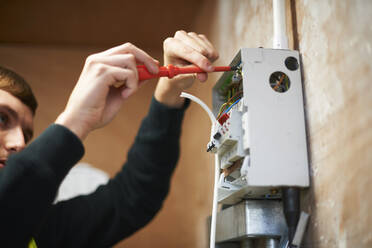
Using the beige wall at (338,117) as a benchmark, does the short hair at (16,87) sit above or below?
above

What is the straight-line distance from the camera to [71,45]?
1810mm

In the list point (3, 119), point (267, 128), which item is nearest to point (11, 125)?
point (3, 119)

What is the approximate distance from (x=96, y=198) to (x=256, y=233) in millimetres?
894

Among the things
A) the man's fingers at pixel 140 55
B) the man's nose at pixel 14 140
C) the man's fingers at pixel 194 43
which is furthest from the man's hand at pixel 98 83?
the man's nose at pixel 14 140

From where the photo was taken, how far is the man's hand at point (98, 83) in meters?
0.66

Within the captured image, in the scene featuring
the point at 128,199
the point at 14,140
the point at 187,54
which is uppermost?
the point at 187,54

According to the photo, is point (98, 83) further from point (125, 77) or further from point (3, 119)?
point (3, 119)

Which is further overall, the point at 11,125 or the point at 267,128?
the point at 11,125

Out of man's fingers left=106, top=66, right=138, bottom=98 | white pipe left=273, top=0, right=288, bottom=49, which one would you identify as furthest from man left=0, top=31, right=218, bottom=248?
white pipe left=273, top=0, right=288, bottom=49

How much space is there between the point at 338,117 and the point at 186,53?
1.19ft

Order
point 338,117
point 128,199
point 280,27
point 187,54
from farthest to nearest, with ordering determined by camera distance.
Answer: point 128,199 → point 187,54 → point 280,27 → point 338,117

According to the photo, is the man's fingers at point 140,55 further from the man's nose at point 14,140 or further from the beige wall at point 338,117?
the man's nose at point 14,140

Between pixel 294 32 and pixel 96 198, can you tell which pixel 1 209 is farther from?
pixel 96 198

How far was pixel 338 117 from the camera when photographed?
49 cm
